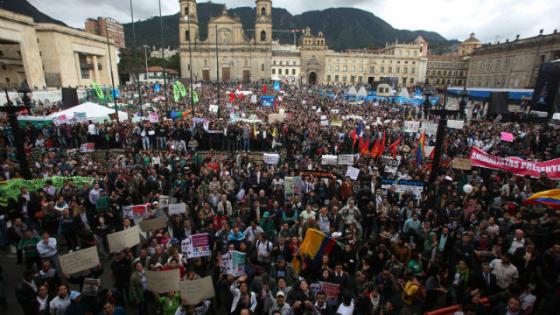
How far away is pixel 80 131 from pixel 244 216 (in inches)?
450

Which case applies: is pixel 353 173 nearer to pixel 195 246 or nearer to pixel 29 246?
pixel 195 246

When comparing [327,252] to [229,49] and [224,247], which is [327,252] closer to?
[224,247]

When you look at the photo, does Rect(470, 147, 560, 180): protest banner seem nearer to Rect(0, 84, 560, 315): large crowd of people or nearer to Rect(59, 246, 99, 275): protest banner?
Rect(0, 84, 560, 315): large crowd of people

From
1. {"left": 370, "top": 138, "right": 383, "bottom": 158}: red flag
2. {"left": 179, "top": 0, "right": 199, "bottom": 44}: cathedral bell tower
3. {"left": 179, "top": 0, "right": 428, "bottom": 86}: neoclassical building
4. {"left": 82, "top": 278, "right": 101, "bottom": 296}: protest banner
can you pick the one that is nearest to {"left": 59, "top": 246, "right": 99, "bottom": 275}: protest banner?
{"left": 82, "top": 278, "right": 101, "bottom": 296}: protest banner

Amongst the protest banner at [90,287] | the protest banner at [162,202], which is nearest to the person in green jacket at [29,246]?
the protest banner at [90,287]

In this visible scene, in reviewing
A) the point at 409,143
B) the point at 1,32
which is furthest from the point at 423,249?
the point at 1,32

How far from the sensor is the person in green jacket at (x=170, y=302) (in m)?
5.14

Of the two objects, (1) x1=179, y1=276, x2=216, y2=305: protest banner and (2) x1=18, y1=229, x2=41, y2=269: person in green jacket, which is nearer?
(1) x1=179, y1=276, x2=216, y2=305: protest banner

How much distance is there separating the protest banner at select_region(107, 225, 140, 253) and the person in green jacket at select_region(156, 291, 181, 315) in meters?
1.61

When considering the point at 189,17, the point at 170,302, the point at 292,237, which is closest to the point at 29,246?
the point at 170,302

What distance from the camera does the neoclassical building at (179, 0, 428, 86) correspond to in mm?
80438

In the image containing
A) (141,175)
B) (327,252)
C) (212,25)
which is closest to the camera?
(327,252)

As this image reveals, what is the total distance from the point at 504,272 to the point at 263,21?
8312 cm

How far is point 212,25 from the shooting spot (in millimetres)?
81938
